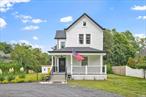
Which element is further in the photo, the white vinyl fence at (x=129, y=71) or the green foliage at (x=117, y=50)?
the green foliage at (x=117, y=50)

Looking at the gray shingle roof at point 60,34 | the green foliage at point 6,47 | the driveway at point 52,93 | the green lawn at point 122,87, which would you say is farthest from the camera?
the green foliage at point 6,47

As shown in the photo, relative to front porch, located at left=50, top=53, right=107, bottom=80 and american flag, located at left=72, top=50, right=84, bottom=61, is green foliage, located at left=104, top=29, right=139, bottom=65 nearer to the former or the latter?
front porch, located at left=50, top=53, right=107, bottom=80

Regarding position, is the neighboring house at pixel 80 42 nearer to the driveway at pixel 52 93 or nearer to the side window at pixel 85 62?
the side window at pixel 85 62

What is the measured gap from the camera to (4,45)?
4879 inches

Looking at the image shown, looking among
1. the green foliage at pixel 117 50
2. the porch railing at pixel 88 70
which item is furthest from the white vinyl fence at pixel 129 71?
the green foliage at pixel 117 50

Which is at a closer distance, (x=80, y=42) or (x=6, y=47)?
(x=80, y=42)

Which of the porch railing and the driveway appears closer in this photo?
the driveway

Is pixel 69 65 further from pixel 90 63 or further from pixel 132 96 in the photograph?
pixel 132 96

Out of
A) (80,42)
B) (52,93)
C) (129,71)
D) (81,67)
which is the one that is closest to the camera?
(52,93)

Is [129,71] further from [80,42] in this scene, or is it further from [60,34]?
[60,34]

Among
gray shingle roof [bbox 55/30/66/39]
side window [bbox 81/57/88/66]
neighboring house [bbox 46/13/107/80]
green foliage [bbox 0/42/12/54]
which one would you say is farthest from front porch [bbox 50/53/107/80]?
green foliage [bbox 0/42/12/54]

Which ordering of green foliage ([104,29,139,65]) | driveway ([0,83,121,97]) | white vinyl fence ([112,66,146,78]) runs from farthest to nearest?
green foliage ([104,29,139,65]) → white vinyl fence ([112,66,146,78]) → driveway ([0,83,121,97])

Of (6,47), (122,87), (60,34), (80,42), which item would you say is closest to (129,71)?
(80,42)

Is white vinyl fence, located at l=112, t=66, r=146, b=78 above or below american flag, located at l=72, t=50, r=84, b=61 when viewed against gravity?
below
